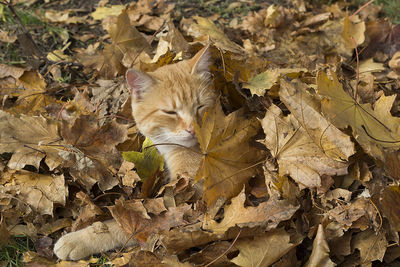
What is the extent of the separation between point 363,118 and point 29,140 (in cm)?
210

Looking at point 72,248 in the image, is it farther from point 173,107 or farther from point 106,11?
point 106,11

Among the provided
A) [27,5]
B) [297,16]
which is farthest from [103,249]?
[27,5]

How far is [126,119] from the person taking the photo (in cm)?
290

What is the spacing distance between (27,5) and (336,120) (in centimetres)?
387

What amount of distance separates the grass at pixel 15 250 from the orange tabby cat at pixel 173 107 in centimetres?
39

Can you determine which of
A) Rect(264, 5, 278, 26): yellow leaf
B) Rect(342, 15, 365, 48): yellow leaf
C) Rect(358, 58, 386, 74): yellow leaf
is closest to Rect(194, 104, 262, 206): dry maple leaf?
Rect(358, 58, 386, 74): yellow leaf

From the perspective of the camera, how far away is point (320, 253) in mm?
1912

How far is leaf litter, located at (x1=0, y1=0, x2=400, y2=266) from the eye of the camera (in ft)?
6.64

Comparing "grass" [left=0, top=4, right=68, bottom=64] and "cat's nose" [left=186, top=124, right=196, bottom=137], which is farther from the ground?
"grass" [left=0, top=4, right=68, bottom=64]

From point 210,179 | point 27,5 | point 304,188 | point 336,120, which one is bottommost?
point 304,188

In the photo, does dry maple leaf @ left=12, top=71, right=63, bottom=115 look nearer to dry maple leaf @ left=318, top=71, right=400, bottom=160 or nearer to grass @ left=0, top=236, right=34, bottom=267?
grass @ left=0, top=236, right=34, bottom=267

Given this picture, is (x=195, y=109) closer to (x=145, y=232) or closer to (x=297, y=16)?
(x=145, y=232)

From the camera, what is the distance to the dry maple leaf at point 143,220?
2240 mm

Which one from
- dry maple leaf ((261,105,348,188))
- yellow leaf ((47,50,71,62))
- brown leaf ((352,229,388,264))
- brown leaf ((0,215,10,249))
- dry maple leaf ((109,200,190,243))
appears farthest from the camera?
yellow leaf ((47,50,71,62))
